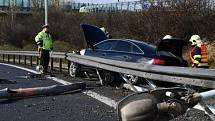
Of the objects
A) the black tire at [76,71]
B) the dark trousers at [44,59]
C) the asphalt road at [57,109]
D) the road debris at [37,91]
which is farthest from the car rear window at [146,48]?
the dark trousers at [44,59]

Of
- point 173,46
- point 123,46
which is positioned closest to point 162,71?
point 173,46

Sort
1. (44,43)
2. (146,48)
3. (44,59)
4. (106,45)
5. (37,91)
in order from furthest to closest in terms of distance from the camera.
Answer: (44,43) → (44,59) → (106,45) → (146,48) → (37,91)

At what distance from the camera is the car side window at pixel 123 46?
1468cm

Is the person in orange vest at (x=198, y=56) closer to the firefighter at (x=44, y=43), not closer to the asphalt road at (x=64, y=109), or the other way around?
the asphalt road at (x=64, y=109)

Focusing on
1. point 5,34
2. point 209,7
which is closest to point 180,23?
point 209,7

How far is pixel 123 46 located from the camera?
14906 mm

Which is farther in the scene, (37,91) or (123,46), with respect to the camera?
(123,46)

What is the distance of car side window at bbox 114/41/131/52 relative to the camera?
1468 cm

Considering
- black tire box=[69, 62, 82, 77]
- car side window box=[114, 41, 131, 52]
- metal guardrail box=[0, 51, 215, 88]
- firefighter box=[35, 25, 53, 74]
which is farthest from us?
firefighter box=[35, 25, 53, 74]

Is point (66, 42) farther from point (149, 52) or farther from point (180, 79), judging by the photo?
point (180, 79)

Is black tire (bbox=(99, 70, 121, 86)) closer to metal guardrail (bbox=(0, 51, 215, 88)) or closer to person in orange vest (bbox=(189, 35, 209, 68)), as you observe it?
metal guardrail (bbox=(0, 51, 215, 88))

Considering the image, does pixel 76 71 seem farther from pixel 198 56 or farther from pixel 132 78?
pixel 198 56

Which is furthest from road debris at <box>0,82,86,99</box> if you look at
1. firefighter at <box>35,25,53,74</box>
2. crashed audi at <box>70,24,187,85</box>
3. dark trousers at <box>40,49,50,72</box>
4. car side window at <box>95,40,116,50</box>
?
firefighter at <box>35,25,53,74</box>

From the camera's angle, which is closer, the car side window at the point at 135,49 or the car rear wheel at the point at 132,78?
the car rear wheel at the point at 132,78
